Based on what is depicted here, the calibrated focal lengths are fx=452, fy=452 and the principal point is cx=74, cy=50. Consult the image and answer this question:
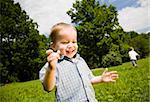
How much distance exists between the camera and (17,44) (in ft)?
119

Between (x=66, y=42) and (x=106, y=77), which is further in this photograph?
(x=106, y=77)

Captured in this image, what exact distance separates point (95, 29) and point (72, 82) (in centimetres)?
4743

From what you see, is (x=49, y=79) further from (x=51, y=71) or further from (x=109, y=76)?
(x=109, y=76)

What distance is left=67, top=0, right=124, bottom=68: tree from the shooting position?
163ft

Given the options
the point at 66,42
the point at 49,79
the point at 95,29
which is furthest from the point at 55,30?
the point at 95,29

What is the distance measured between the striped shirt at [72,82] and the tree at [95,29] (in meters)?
44.6

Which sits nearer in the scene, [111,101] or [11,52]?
[111,101]

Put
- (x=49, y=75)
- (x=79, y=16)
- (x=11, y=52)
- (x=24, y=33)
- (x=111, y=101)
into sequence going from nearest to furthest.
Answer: (x=49, y=75) → (x=111, y=101) → (x=11, y=52) → (x=24, y=33) → (x=79, y=16)

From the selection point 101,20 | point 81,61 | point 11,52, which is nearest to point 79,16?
point 101,20

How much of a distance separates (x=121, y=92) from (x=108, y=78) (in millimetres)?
4487

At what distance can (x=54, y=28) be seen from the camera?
3.81 metres

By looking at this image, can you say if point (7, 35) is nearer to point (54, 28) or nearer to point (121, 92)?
point (121, 92)

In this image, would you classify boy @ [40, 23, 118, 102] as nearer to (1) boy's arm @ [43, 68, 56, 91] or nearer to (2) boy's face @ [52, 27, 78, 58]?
(2) boy's face @ [52, 27, 78, 58]

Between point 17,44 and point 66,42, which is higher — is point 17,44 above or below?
above
